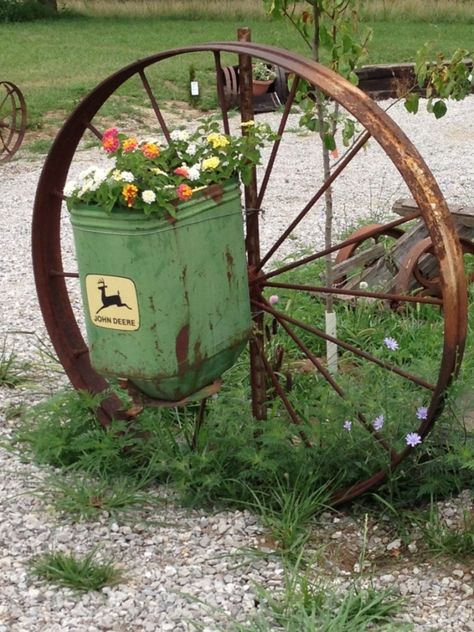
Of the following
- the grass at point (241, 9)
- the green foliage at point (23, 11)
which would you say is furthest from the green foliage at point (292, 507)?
the green foliage at point (23, 11)

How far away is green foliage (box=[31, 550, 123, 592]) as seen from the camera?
2.90 metres

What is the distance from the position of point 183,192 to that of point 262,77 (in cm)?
1010

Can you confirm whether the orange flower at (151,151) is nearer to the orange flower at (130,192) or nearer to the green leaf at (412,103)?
the orange flower at (130,192)

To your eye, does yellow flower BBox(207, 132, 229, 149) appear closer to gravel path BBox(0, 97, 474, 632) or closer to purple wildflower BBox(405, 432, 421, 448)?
purple wildflower BBox(405, 432, 421, 448)

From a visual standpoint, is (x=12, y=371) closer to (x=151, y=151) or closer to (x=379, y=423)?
(x=151, y=151)

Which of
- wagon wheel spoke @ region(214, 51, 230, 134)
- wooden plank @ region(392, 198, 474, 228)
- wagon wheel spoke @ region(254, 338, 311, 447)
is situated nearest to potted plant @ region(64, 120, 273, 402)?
wagon wheel spoke @ region(214, 51, 230, 134)

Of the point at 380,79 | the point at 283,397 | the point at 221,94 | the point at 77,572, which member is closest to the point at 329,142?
the point at 221,94

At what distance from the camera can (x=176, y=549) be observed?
3123 millimetres

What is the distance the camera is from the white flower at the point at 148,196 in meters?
2.82

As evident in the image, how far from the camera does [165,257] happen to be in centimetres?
290

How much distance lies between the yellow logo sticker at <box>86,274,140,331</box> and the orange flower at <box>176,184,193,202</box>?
28cm

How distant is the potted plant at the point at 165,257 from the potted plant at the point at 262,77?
30.9 ft

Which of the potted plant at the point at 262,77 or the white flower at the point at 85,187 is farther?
the potted plant at the point at 262,77

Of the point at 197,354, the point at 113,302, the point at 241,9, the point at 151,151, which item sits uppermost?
the point at 151,151
